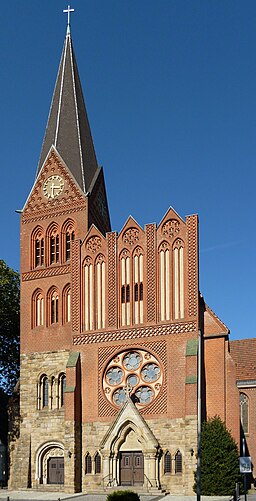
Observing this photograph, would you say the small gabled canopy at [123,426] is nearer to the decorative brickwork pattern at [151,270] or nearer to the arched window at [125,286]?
the arched window at [125,286]

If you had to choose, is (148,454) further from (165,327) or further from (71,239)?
(71,239)

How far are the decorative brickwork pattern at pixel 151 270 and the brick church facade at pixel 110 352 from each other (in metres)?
0.07

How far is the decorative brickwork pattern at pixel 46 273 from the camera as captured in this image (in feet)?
168

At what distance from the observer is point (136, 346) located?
46781mm

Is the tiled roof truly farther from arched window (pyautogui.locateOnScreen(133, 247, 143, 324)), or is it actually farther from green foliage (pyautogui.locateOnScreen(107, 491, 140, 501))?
green foliage (pyautogui.locateOnScreen(107, 491, 140, 501))

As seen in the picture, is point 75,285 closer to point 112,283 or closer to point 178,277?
point 112,283

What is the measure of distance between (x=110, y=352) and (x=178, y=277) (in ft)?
21.7

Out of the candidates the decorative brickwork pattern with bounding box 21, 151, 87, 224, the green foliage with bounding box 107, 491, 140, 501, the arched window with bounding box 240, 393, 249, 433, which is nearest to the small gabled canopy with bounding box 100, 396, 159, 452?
the arched window with bounding box 240, 393, 249, 433

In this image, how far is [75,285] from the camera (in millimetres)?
49406

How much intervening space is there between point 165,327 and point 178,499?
10.5 m

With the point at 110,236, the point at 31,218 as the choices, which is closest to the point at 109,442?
the point at 110,236

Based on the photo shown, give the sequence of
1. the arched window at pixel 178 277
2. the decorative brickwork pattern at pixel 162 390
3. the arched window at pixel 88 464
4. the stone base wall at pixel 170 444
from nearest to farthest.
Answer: the stone base wall at pixel 170 444 < the decorative brickwork pattern at pixel 162 390 < the arched window at pixel 178 277 < the arched window at pixel 88 464

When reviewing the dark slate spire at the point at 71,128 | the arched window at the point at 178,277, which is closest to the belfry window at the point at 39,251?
the dark slate spire at the point at 71,128

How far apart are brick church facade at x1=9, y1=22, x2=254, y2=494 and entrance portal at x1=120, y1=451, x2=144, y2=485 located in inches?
2.4
